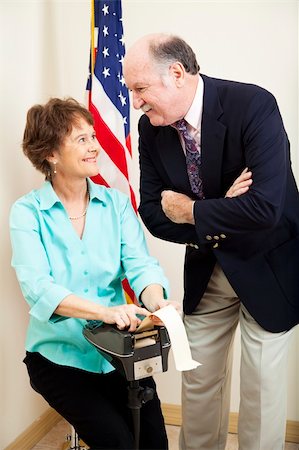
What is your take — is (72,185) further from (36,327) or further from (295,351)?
(295,351)

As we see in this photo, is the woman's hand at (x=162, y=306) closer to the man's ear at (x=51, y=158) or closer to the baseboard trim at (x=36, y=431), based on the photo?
the man's ear at (x=51, y=158)

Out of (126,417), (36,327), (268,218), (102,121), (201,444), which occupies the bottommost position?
(201,444)

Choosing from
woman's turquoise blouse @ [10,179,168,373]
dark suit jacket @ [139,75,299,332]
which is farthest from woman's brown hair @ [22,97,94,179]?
dark suit jacket @ [139,75,299,332]

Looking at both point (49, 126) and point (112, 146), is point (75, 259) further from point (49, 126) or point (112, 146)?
point (112, 146)

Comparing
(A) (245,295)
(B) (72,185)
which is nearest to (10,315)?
(B) (72,185)

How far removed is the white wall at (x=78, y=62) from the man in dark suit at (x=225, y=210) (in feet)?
2.37

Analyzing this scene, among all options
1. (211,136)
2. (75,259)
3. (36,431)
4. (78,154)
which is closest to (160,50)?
(211,136)

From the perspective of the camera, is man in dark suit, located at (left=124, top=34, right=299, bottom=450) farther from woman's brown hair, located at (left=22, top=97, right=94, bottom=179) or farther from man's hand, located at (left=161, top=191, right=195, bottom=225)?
woman's brown hair, located at (left=22, top=97, right=94, bottom=179)

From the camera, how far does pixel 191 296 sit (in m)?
2.05

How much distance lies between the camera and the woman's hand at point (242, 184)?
67.6 inches

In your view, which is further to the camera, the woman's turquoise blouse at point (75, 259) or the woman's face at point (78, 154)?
the woman's face at point (78, 154)

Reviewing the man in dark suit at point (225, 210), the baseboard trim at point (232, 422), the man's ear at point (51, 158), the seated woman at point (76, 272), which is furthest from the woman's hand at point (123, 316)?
the baseboard trim at point (232, 422)

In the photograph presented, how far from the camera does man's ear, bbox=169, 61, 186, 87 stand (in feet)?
5.75

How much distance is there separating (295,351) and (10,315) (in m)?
1.37
